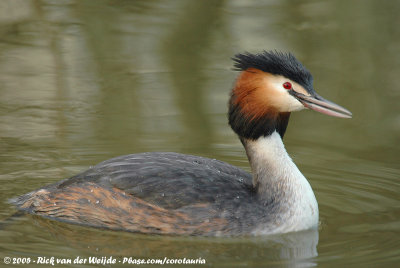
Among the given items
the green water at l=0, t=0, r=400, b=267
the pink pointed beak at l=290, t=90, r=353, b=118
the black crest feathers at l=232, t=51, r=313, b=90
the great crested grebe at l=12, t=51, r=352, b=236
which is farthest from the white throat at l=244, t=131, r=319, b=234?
the black crest feathers at l=232, t=51, r=313, b=90

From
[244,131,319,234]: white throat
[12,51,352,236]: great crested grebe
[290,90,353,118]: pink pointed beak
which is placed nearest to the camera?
[12,51,352,236]: great crested grebe

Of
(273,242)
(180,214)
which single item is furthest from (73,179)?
(273,242)

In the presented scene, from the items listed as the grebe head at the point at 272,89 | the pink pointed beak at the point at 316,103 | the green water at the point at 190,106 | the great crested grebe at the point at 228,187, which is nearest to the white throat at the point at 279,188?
the great crested grebe at the point at 228,187

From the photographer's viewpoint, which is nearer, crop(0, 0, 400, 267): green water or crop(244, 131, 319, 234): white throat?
crop(0, 0, 400, 267): green water

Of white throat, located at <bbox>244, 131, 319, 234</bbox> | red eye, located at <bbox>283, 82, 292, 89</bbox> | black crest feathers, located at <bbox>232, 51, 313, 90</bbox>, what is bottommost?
white throat, located at <bbox>244, 131, 319, 234</bbox>

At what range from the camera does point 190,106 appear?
11.2 metres

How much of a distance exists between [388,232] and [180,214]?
1.89m

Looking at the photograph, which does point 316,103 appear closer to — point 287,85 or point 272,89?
point 287,85

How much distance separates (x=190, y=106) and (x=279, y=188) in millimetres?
3800

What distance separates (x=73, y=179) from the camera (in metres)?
7.79

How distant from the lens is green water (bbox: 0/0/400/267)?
7066mm

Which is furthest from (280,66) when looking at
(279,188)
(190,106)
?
(190,106)

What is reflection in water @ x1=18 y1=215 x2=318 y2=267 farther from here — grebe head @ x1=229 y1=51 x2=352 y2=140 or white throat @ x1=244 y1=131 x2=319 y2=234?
grebe head @ x1=229 y1=51 x2=352 y2=140

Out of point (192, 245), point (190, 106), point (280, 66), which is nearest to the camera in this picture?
point (192, 245)
